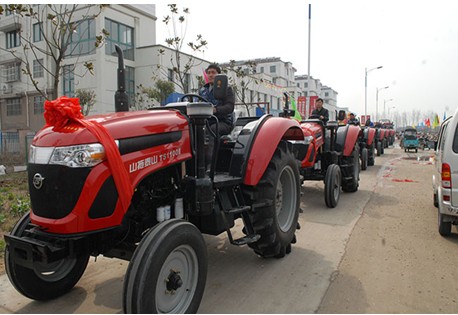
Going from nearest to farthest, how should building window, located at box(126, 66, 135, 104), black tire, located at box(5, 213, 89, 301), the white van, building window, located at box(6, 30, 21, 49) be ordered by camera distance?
black tire, located at box(5, 213, 89, 301) → the white van → building window, located at box(126, 66, 135, 104) → building window, located at box(6, 30, 21, 49)

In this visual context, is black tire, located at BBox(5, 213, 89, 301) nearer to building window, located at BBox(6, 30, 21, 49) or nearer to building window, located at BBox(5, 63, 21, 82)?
building window, located at BBox(5, 63, 21, 82)

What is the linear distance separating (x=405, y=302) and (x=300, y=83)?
251ft

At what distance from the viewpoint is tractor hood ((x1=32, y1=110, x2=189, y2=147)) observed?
2432mm

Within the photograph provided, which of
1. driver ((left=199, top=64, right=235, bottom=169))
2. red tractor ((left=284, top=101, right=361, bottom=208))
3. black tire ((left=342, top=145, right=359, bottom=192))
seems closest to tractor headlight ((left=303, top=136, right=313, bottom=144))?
red tractor ((left=284, top=101, right=361, bottom=208))

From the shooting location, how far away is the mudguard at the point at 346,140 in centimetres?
805

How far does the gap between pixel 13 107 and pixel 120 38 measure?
499 inches

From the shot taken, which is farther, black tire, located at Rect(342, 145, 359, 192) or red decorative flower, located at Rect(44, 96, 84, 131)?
black tire, located at Rect(342, 145, 359, 192)

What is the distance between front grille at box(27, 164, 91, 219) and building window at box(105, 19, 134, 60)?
896 inches

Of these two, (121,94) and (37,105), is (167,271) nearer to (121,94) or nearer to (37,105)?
(121,94)

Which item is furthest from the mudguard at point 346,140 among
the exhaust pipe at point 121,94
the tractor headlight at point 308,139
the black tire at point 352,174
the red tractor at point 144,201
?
the exhaust pipe at point 121,94

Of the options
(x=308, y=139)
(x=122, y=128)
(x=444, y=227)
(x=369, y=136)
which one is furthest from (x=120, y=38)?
(x=122, y=128)

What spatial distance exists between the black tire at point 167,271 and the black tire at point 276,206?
43.3 inches

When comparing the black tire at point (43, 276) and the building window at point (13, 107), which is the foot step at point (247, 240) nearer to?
the black tire at point (43, 276)

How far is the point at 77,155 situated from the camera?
239cm
